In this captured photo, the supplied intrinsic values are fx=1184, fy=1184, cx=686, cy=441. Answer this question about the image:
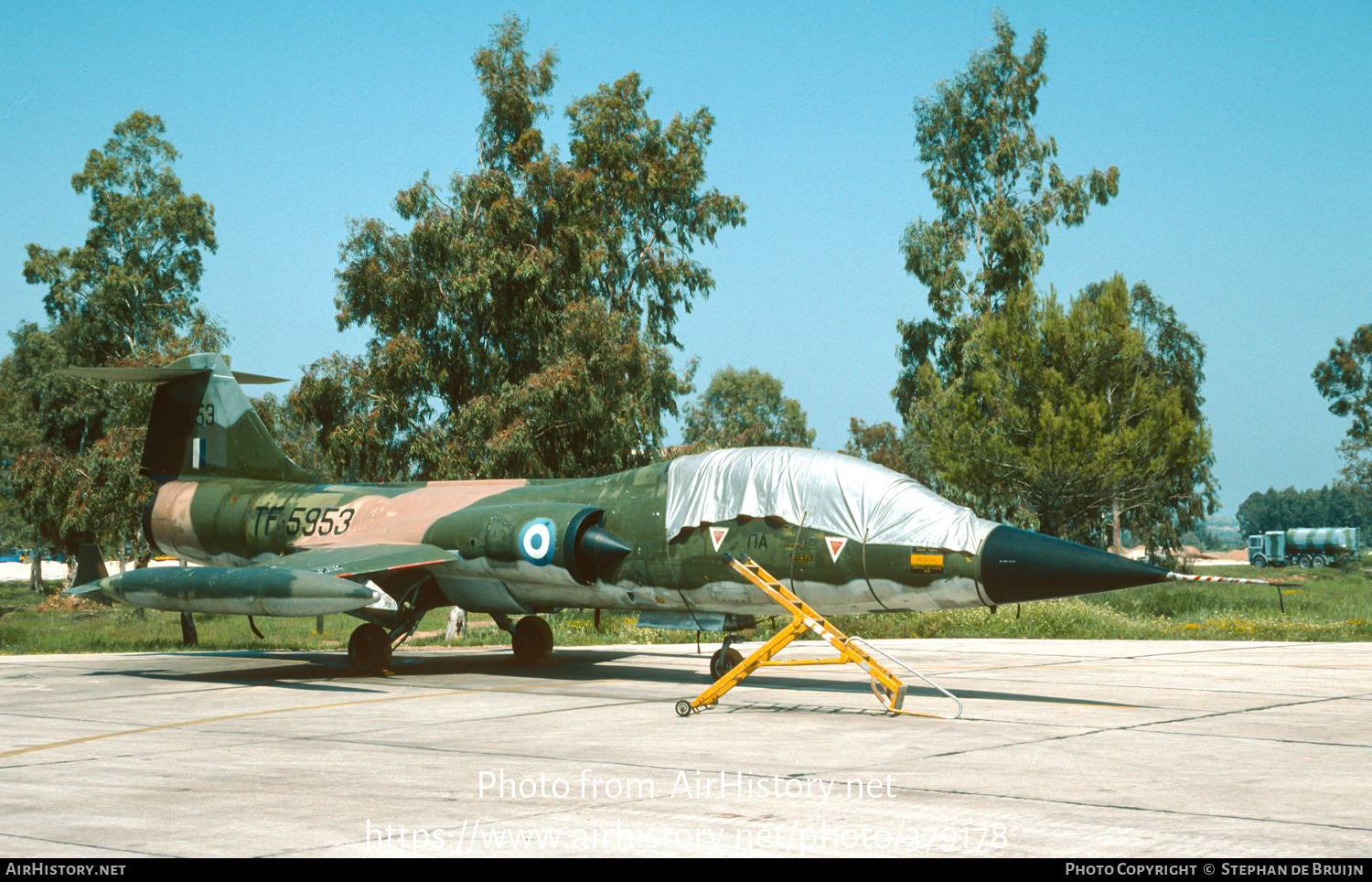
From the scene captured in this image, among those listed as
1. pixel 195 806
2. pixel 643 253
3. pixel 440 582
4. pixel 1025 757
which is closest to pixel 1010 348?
pixel 643 253

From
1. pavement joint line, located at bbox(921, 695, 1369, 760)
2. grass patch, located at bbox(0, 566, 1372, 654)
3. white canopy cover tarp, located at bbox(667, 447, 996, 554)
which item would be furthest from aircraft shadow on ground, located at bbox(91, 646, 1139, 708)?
grass patch, located at bbox(0, 566, 1372, 654)

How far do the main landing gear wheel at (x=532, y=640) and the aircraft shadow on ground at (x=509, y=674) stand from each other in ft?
0.43

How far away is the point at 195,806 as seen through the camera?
23.9 ft

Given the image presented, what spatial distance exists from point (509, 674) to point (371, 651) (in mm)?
1944

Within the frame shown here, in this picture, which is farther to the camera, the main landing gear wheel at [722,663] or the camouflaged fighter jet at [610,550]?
the main landing gear wheel at [722,663]

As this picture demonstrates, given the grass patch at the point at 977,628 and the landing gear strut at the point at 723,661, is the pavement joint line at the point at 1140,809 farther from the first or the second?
the grass patch at the point at 977,628

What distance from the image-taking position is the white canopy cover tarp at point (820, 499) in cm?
1284

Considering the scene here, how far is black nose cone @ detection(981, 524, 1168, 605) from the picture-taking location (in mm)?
11609

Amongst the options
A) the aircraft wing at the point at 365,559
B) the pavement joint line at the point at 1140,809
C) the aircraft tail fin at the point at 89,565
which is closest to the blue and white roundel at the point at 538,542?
the aircraft wing at the point at 365,559

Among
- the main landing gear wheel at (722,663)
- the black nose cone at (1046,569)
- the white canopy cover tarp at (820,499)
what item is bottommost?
the main landing gear wheel at (722,663)

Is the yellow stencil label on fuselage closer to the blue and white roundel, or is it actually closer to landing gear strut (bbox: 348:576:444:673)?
the blue and white roundel

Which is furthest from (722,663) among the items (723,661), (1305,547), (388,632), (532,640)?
(1305,547)

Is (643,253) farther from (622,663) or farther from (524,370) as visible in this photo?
(622,663)

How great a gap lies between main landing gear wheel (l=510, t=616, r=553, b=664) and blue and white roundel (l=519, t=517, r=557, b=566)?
3.29m
